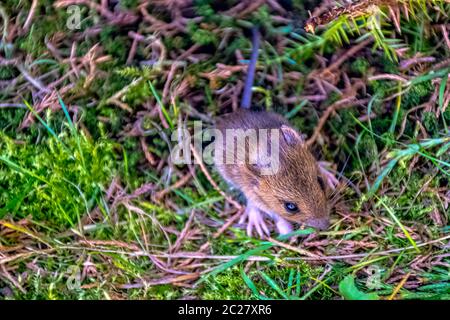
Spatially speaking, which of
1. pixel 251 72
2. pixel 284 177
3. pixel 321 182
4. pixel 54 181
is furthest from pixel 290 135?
pixel 54 181

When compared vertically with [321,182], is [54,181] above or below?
below

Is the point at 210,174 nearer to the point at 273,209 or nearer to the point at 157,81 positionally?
the point at 273,209

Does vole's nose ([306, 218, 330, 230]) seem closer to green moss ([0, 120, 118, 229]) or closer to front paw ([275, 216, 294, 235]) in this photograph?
front paw ([275, 216, 294, 235])

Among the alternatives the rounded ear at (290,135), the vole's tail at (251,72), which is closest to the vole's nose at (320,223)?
the rounded ear at (290,135)

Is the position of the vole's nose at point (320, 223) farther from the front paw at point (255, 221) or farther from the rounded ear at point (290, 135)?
→ the rounded ear at point (290, 135)

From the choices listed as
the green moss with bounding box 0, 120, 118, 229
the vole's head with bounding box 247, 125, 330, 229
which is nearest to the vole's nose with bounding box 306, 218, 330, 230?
the vole's head with bounding box 247, 125, 330, 229

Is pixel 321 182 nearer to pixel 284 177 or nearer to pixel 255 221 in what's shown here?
pixel 284 177

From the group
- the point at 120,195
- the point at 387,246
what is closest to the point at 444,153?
the point at 387,246

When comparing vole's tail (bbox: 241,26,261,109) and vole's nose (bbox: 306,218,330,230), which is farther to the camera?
vole's tail (bbox: 241,26,261,109)
